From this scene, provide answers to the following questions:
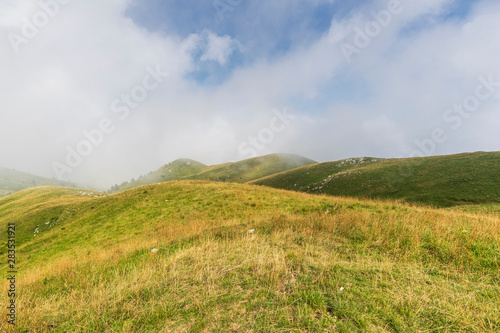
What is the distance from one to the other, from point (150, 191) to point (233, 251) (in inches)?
1022

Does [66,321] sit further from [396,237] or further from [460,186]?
[460,186]

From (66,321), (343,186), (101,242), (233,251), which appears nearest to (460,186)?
(343,186)

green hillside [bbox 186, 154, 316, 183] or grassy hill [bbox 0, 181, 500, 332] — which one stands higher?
green hillside [bbox 186, 154, 316, 183]

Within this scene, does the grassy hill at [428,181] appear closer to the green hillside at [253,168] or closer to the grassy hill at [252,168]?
the grassy hill at [252,168]

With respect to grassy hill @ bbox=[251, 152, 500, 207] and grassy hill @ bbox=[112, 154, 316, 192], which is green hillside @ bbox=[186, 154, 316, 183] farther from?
grassy hill @ bbox=[251, 152, 500, 207]

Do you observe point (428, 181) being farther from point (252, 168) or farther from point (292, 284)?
point (252, 168)

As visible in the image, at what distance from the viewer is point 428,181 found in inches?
1743

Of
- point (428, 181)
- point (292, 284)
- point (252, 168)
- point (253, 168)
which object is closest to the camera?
point (292, 284)

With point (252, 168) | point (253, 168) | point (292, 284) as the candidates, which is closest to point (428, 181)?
point (292, 284)

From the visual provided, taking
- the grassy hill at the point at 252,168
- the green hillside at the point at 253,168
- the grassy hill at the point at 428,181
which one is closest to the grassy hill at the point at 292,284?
the grassy hill at the point at 428,181

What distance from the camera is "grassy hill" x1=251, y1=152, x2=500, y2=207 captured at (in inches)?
1389

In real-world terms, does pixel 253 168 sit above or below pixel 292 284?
above

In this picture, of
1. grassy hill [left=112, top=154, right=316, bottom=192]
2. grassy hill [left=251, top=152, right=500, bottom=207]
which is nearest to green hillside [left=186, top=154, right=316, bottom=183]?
grassy hill [left=112, top=154, right=316, bottom=192]

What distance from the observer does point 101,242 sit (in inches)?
667
